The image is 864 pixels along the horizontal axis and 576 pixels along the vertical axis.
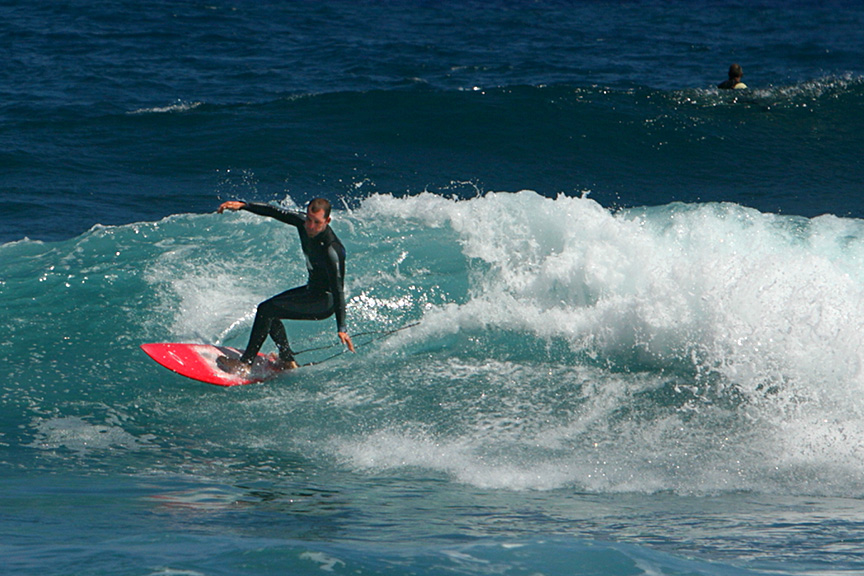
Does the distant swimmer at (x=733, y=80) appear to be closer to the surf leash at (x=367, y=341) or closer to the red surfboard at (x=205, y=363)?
the surf leash at (x=367, y=341)

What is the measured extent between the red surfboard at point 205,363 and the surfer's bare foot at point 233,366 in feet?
0.08

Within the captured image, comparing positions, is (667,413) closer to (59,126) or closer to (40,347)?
(40,347)

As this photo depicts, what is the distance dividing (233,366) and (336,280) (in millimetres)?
1343

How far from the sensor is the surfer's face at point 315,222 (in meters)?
6.94

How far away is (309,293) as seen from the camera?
7.52 m

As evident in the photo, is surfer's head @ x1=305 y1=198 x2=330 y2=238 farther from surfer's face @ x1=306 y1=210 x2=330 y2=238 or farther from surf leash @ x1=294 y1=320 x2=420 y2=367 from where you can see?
surf leash @ x1=294 y1=320 x2=420 y2=367

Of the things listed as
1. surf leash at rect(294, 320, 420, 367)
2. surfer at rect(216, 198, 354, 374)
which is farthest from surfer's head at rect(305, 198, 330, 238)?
surf leash at rect(294, 320, 420, 367)

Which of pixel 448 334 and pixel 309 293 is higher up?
pixel 309 293

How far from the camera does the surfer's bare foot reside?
7789 mm

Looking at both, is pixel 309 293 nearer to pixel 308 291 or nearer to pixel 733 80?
pixel 308 291

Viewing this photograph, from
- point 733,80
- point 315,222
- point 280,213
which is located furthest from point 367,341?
point 733,80

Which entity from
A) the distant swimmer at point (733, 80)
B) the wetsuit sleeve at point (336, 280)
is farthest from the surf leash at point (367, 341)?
the distant swimmer at point (733, 80)

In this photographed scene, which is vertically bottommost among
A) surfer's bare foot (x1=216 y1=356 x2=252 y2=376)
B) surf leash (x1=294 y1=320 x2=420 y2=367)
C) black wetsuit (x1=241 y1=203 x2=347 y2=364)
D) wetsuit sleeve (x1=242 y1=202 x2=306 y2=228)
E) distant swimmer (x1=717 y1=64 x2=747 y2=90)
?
surfer's bare foot (x1=216 y1=356 x2=252 y2=376)

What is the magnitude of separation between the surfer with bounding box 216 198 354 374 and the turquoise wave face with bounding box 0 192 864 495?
0.32 meters
